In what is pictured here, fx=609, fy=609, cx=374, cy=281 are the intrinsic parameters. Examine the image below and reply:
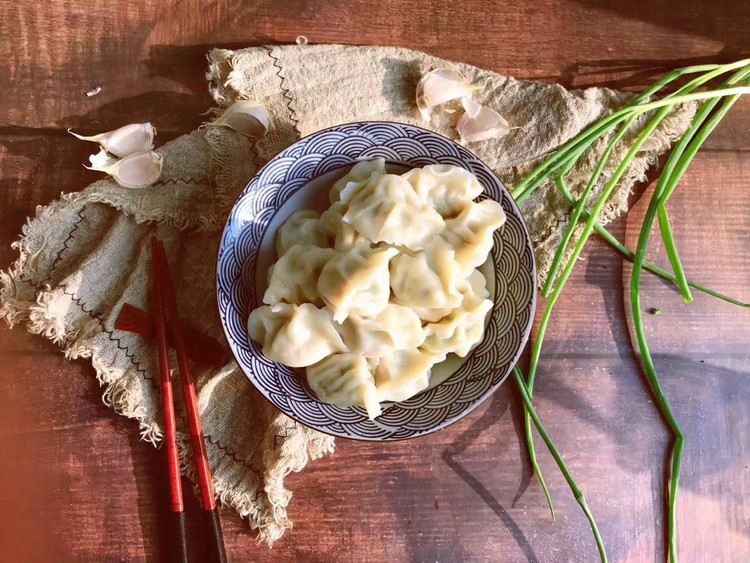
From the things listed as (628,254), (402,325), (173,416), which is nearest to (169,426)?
(173,416)

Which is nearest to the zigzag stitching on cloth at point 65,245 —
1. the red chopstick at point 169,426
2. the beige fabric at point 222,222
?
the beige fabric at point 222,222

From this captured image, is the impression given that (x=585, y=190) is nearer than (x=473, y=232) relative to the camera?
No

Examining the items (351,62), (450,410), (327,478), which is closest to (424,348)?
(450,410)

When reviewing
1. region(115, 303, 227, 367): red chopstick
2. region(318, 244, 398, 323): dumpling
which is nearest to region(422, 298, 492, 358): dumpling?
region(318, 244, 398, 323): dumpling

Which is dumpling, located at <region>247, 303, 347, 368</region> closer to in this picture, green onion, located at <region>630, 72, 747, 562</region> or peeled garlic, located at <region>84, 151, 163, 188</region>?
peeled garlic, located at <region>84, 151, 163, 188</region>

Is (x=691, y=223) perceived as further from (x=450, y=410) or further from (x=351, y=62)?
(x=351, y=62)

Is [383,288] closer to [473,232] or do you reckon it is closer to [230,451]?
[473,232]

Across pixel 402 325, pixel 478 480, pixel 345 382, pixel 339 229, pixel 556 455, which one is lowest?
pixel 478 480
